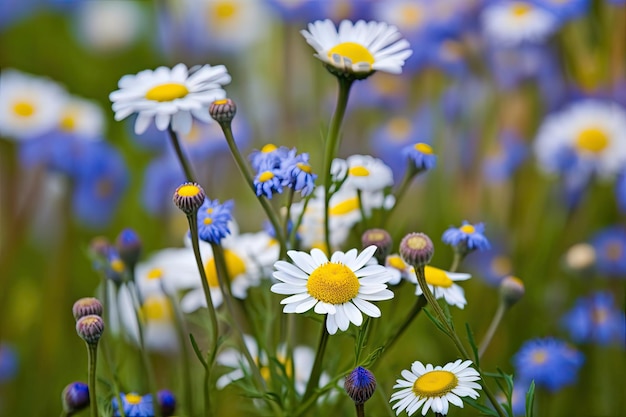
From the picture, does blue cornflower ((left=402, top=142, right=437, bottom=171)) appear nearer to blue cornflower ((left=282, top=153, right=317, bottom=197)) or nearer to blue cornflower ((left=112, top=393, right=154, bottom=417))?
blue cornflower ((left=282, top=153, right=317, bottom=197))

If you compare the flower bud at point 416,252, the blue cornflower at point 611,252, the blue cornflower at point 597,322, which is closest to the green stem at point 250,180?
the flower bud at point 416,252

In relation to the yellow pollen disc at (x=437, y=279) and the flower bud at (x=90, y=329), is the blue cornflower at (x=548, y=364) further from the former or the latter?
the flower bud at (x=90, y=329)

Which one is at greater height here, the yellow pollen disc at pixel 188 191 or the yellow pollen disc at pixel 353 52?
the yellow pollen disc at pixel 353 52

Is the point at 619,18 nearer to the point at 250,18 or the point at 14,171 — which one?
the point at 250,18

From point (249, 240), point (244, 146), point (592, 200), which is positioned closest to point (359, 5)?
point (244, 146)

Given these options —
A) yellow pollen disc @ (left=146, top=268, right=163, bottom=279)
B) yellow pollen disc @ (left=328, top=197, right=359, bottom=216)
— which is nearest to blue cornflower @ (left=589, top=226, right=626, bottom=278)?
yellow pollen disc @ (left=328, top=197, right=359, bottom=216)

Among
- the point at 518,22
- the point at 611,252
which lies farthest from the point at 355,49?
the point at 518,22
